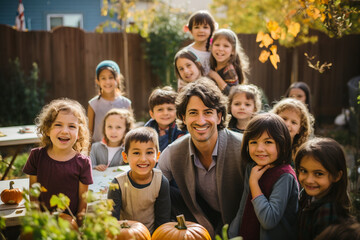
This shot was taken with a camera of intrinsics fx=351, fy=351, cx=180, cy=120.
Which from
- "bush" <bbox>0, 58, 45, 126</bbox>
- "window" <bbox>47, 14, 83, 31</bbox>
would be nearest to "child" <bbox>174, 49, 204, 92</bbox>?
"bush" <bbox>0, 58, 45, 126</bbox>

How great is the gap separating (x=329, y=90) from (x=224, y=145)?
9.75 metres

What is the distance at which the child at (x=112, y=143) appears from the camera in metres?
3.96

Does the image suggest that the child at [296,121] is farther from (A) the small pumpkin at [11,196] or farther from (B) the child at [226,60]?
(A) the small pumpkin at [11,196]

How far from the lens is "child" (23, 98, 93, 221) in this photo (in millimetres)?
→ 2676

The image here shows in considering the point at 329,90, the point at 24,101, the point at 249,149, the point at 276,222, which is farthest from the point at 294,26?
the point at 329,90

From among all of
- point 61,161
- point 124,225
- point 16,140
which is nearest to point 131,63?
point 16,140

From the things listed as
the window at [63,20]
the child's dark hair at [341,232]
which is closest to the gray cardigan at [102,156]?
the child's dark hair at [341,232]

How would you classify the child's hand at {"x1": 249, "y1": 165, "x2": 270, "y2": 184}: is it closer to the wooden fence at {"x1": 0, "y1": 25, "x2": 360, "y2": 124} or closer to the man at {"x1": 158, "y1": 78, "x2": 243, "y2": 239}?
the man at {"x1": 158, "y1": 78, "x2": 243, "y2": 239}

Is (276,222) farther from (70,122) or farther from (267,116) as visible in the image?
(70,122)

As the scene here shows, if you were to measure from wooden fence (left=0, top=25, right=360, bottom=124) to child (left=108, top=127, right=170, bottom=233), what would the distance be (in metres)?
6.90

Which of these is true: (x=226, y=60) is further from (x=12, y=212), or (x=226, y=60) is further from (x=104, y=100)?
(x=12, y=212)

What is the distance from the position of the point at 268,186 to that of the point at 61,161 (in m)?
1.56

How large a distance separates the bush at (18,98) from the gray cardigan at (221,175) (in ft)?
22.0

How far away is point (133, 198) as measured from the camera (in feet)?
9.02
